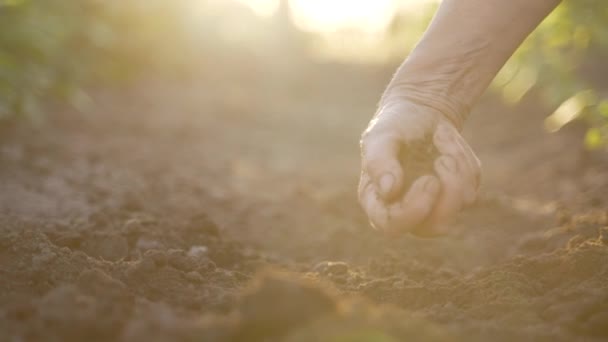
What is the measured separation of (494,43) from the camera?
2047 mm

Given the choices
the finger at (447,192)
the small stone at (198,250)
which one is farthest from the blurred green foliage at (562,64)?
the small stone at (198,250)

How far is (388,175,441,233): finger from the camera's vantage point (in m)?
1.88

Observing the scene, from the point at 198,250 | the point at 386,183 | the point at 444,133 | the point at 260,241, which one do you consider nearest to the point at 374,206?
the point at 386,183

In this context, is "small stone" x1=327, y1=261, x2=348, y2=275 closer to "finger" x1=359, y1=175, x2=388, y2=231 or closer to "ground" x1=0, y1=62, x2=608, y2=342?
"ground" x1=0, y1=62, x2=608, y2=342

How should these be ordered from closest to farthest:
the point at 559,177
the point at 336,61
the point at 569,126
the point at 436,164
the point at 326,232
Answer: the point at 436,164
the point at 326,232
the point at 559,177
the point at 569,126
the point at 336,61

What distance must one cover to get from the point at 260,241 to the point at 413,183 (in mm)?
1331

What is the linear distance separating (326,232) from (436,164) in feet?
4.42

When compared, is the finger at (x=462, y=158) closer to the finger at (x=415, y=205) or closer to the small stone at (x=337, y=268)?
the finger at (x=415, y=205)

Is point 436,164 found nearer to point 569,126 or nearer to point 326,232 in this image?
point 326,232

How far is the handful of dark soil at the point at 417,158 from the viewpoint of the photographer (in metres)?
1.98

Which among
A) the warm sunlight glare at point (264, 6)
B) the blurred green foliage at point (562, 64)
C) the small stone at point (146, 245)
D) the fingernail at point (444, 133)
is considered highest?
the warm sunlight glare at point (264, 6)

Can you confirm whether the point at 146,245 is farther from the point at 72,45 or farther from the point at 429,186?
the point at 72,45

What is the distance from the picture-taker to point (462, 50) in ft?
6.75

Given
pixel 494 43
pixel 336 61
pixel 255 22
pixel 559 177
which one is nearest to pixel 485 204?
pixel 559 177
